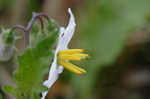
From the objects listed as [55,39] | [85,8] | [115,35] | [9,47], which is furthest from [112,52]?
[55,39]

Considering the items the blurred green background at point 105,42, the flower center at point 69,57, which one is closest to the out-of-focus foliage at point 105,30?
the blurred green background at point 105,42

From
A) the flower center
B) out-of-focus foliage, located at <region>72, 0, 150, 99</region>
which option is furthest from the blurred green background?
the flower center

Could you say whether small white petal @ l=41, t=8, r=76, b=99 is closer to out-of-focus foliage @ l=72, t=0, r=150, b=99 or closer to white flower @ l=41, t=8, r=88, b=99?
white flower @ l=41, t=8, r=88, b=99

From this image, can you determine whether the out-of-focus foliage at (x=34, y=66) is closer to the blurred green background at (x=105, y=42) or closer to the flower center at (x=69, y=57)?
the flower center at (x=69, y=57)

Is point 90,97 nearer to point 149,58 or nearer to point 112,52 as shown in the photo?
point 112,52

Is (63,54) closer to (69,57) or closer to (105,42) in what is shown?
(69,57)

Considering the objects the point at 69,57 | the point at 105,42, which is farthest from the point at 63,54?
the point at 105,42
